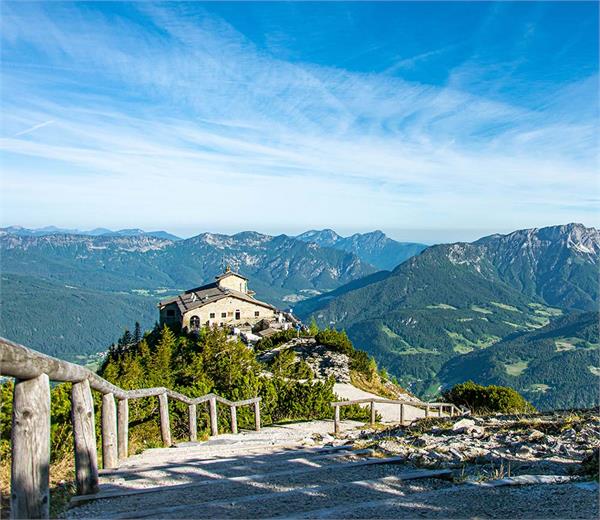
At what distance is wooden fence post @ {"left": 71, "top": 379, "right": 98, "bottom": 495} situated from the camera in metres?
5.91

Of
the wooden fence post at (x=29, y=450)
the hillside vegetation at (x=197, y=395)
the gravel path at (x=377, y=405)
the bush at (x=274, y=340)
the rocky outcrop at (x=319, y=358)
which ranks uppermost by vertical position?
the wooden fence post at (x=29, y=450)

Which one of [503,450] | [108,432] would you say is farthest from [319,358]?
[108,432]

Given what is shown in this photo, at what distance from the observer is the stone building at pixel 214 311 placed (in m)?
58.0

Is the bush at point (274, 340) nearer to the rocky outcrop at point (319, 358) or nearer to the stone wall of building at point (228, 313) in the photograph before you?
the rocky outcrop at point (319, 358)

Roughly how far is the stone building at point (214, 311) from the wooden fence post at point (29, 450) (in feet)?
171

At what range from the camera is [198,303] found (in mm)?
59312

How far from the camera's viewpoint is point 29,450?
14.1 feet

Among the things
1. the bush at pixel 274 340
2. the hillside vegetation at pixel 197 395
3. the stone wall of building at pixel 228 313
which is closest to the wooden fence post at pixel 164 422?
the hillside vegetation at pixel 197 395

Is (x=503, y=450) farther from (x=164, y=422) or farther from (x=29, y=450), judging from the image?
(x=29, y=450)

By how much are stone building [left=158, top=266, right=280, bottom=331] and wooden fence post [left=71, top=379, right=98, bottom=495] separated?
5019cm

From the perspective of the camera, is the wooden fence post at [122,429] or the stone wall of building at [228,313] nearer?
the wooden fence post at [122,429]

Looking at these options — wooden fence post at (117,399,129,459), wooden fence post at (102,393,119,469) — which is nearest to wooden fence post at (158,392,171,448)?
wooden fence post at (117,399,129,459)

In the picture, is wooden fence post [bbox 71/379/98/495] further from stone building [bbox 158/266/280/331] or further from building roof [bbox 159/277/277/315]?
building roof [bbox 159/277/277/315]

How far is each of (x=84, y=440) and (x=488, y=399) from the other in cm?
2835
